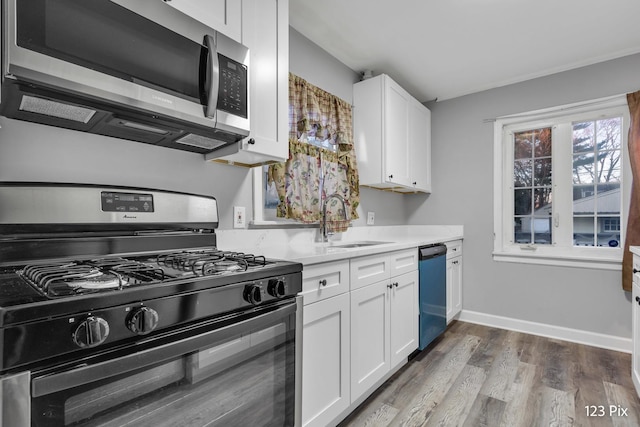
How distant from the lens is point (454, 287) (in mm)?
3215

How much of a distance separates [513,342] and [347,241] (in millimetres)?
1710

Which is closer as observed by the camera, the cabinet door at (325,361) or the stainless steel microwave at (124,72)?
the stainless steel microwave at (124,72)

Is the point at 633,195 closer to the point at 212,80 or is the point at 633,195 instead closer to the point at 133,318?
the point at 212,80

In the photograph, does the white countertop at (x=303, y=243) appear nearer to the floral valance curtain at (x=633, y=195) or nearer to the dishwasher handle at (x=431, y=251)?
the dishwasher handle at (x=431, y=251)

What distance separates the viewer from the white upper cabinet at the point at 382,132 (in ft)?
9.20

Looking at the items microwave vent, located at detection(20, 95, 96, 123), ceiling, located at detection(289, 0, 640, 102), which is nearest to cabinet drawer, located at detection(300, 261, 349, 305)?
microwave vent, located at detection(20, 95, 96, 123)

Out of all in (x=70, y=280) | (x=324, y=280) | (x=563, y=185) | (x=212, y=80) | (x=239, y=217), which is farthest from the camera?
(x=563, y=185)

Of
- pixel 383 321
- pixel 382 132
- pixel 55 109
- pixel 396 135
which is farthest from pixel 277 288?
pixel 396 135

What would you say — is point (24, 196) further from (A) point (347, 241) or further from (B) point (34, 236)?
(A) point (347, 241)

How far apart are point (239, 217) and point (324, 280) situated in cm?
65

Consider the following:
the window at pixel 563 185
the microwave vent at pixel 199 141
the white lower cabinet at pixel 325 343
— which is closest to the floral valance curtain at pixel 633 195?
the window at pixel 563 185

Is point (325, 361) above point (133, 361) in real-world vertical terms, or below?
below

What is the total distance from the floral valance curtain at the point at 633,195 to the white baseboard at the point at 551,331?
0.46 metres

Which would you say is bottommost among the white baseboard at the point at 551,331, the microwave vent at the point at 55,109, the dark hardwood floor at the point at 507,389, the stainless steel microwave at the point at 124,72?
→ the dark hardwood floor at the point at 507,389
